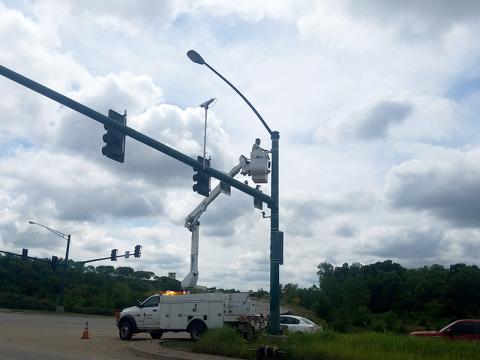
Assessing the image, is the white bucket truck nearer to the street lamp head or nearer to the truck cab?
the truck cab

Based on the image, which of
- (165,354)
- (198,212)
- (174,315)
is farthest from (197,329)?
(165,354)

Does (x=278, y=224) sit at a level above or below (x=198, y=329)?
above

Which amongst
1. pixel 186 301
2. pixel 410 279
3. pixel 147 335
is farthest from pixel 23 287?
pixel 186 301

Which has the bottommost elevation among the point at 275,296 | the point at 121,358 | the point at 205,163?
the point at 121,358

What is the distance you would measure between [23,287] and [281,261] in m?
73.4

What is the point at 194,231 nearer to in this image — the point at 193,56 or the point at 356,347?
the point at 193,56

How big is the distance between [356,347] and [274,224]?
459cm

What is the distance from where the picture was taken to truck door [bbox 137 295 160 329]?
24112 millimetres

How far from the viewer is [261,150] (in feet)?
61.3

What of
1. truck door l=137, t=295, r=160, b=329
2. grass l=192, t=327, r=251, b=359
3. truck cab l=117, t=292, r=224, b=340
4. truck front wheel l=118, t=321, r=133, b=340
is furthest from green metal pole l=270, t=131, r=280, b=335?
truck front wheel l=118, t=321, r=133, b=340

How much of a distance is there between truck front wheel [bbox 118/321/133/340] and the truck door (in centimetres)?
42

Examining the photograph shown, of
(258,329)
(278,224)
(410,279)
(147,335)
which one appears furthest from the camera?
(410,279)

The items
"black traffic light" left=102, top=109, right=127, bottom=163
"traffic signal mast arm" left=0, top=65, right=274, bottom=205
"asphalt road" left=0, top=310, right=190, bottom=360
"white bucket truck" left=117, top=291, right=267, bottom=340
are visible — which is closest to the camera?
"traffic signal mast arm" left=0, top=65, right=274, bottom=205

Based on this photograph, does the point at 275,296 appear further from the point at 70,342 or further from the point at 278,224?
the point at 70,342
